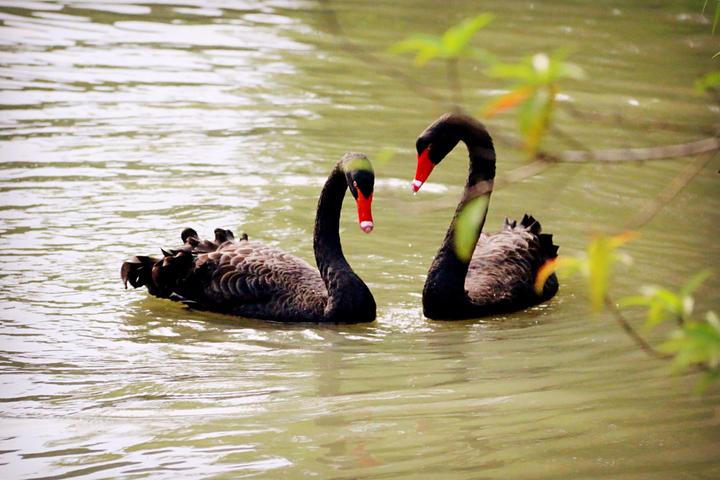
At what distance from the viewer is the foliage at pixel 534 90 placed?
6.23ft

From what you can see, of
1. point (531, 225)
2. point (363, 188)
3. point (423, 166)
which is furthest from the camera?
point (531, 225)

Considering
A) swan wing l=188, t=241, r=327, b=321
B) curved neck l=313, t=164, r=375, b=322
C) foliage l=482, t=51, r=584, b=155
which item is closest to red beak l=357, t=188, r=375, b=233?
curved neck l=313, t=164, r=375, b=322

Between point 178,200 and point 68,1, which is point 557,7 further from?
point 178,200

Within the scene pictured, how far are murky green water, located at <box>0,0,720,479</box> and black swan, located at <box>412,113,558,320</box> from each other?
0.37 feet

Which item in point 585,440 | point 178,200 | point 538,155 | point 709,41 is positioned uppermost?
point 709,41

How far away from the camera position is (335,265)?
5.98 meters

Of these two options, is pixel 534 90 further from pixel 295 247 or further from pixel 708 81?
pixel 295 247

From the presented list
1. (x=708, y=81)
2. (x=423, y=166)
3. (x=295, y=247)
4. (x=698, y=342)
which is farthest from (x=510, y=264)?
(x=698, y=342)

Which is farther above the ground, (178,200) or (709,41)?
(709,41)

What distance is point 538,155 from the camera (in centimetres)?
208

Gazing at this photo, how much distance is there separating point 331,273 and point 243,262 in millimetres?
494

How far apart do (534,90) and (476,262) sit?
15.4 feet

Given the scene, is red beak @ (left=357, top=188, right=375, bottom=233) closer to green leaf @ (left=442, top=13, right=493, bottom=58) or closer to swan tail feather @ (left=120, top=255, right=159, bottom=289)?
swan tail feather @ (left=120, top=255, right=159, bottom=289)

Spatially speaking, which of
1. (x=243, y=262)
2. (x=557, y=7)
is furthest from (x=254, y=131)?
(x=557, y=7)
